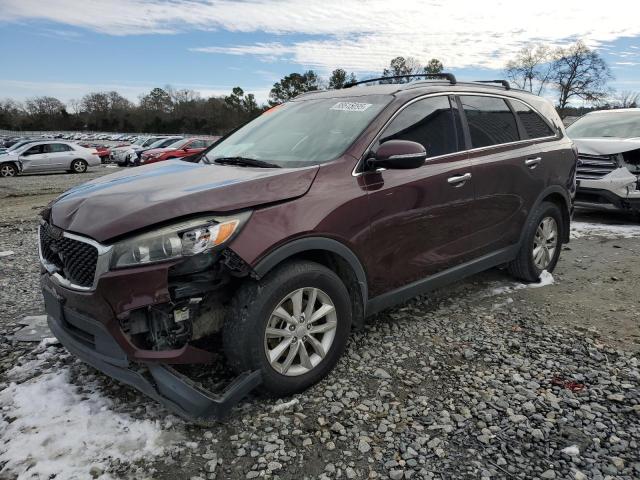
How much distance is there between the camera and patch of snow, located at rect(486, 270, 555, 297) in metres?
4.61

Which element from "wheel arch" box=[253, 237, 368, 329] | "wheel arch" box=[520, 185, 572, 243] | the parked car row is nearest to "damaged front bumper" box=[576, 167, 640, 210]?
"wheel arch" box=[520, 185, 572, 243]

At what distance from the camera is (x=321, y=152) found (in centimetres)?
318

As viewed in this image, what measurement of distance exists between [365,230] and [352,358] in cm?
92

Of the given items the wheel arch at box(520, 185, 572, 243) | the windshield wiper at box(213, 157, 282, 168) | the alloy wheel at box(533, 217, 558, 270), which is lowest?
the alloy wheel at box(533, 217, 558, 270)

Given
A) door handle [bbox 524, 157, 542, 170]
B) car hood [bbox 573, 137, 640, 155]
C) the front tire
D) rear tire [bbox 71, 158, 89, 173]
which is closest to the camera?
the front tire

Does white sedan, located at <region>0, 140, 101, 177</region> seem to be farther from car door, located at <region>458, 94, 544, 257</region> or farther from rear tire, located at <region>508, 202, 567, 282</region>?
rear tire, located at <region>508, 202, 567, 282</region>

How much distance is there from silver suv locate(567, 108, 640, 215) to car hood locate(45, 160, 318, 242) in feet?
21.0

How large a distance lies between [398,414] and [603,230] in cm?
611

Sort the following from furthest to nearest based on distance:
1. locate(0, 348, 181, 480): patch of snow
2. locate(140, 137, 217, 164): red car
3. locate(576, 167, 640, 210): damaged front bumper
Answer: locate(140, 137, 217, 164): red car
locate(576, 167, 640, 210): damaged front bumper
locate(0, 348, 181, 480): patch of snow

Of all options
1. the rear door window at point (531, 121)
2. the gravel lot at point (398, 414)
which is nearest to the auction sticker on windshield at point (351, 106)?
the gravel lot at point (398, 414)

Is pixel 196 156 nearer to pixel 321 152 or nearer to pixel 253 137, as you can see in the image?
pixel 253 137

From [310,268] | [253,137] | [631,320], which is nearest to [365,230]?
[310,268]

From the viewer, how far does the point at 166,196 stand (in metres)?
2.54

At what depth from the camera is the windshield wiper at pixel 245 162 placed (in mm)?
3158
